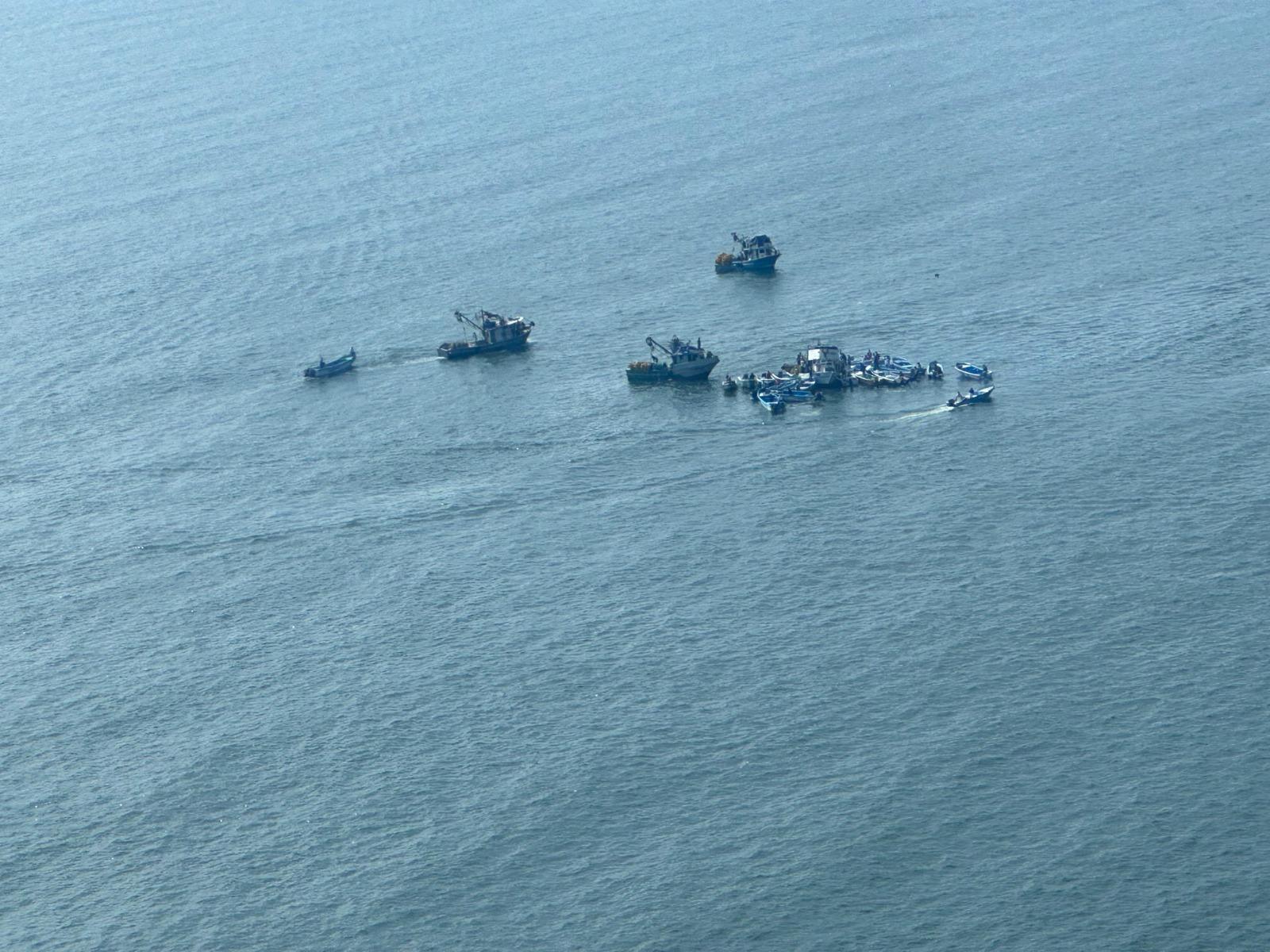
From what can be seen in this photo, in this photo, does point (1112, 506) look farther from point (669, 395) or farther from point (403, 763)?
point (403, 763)

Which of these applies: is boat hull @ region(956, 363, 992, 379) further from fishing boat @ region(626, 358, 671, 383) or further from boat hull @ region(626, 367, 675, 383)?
fishing boat @ region(626, 358, 671, 383)

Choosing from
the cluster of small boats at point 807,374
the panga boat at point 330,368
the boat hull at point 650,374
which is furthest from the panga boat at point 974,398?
the panga boat at point 330,368

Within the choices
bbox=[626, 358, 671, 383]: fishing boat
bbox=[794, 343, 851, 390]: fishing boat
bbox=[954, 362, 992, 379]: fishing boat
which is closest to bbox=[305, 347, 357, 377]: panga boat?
bbox=[626, 358, 671, 383]: fishing boat

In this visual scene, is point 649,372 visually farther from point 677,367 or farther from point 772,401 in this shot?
point 772,401

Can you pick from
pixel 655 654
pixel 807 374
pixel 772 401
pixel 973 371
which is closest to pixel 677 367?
pixel 772 401

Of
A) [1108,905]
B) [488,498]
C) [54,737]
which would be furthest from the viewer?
[488,498]

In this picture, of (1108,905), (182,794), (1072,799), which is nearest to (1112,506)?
(1072,799)
